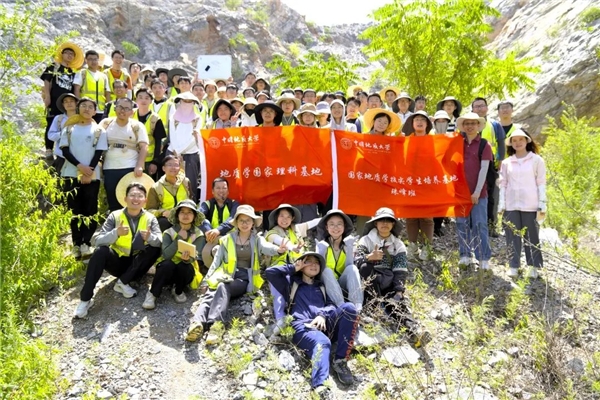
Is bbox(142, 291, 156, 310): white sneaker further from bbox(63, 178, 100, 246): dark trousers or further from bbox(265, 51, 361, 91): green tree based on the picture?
bbox(265, 51, 361, 91): green tree

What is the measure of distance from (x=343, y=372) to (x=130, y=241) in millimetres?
3165

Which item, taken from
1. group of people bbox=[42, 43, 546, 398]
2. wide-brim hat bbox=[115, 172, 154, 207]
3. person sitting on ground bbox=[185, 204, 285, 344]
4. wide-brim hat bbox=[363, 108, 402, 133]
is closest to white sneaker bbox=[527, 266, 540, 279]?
group of people bbox=[42, 43, 546, 398]

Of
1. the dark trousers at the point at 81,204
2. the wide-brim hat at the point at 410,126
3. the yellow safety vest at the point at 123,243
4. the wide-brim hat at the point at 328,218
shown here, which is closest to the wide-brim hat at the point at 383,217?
the wide-brim hat at the point at 328,218

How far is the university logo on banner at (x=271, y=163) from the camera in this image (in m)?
7.18

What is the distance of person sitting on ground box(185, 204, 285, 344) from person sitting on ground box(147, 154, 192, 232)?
1.17m

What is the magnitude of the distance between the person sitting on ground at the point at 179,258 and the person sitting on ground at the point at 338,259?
5.48 feet

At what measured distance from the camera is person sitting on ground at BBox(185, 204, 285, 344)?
546cm

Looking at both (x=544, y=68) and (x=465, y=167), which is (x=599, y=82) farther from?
(x=465, y=167)

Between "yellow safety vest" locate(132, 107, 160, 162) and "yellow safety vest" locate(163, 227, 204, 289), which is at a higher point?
"yellow safety vest" locate(132, 107, 160, 162)

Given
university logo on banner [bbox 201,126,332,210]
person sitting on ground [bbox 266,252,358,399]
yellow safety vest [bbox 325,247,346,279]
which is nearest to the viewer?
person sitting on ground [bbox 266,252,358,399]

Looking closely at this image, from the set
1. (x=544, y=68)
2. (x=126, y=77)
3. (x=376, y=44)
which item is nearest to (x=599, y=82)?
(x=544, y=68)

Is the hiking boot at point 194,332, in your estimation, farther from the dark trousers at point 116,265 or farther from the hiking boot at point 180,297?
the dark trousers at point 116,265

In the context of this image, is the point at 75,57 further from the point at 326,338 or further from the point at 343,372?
the point at 343,372

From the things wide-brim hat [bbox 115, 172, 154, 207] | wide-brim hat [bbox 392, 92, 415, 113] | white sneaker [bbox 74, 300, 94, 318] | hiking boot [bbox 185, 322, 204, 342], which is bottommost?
hiking boot [bbox 185, 322, 204, 342]
